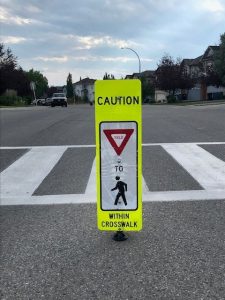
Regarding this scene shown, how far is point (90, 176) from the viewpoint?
7270mm

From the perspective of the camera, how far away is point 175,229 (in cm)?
455

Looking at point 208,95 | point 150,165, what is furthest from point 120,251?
point 208,95

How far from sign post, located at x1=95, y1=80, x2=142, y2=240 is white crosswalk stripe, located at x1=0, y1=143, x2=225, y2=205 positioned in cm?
166

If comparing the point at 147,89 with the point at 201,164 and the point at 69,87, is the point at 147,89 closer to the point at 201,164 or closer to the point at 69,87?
the point at 69,87

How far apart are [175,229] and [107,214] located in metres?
0.86

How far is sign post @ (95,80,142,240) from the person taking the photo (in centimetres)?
378

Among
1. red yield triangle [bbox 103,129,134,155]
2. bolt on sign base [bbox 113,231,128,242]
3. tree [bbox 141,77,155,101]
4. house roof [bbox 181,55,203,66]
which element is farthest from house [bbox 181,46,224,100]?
red yield triangle [bbox 103,129,134,155]

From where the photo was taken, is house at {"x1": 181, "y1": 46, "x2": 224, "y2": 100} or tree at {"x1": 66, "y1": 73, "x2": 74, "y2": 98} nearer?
house at {"x1": 181, "y1": 46, "x2": 224, "y2": 100}

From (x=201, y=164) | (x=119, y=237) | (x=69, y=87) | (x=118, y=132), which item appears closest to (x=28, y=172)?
(x=201, y=164)

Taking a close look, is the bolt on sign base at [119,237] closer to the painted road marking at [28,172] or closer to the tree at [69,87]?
the painted road marking at [28,172]

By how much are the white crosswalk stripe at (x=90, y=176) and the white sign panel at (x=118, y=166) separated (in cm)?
169

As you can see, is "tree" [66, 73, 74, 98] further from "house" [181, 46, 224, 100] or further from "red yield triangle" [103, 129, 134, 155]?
"red yield triangle" [103, 129, 134, 155]

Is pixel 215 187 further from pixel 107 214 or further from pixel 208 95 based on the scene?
pixel 208 95

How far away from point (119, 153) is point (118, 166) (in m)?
0.12
